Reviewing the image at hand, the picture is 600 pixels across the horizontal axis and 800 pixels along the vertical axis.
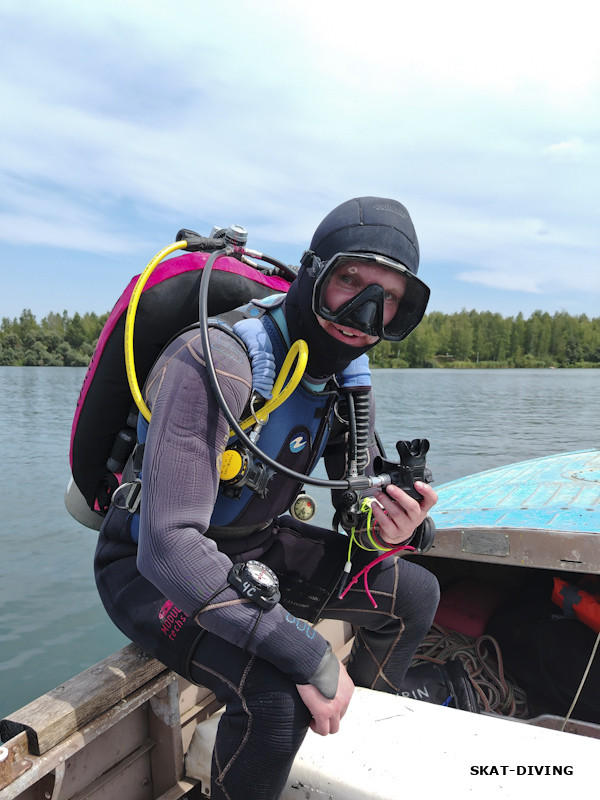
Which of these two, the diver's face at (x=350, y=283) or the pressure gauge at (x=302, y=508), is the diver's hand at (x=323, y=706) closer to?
the pressure gauge at (x=302, y=508)

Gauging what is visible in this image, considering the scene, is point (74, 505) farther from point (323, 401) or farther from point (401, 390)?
point (401, 390)

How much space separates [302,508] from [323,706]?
30.7 inches

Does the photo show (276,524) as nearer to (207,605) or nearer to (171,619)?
(171,619)

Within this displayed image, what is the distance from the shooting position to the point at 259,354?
5.14 ft

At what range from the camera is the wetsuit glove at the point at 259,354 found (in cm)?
155

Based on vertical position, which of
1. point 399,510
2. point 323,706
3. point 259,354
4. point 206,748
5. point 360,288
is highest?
point 360,288

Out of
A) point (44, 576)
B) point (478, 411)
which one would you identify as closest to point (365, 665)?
point (44, 576)

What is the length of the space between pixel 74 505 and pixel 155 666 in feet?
2.12

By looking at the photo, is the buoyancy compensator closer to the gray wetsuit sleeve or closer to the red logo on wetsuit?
the gray wetsuit sleeve

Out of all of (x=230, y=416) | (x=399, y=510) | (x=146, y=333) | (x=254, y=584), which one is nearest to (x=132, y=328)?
(x=146, y=333)

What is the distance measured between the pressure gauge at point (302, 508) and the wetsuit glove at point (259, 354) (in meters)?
0.65

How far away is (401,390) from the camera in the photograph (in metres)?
34.0

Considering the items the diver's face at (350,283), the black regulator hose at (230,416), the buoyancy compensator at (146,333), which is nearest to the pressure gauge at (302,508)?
the buoyancy compensator at (146,333)

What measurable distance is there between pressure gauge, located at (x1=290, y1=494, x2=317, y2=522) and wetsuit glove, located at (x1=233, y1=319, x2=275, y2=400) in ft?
2.12
